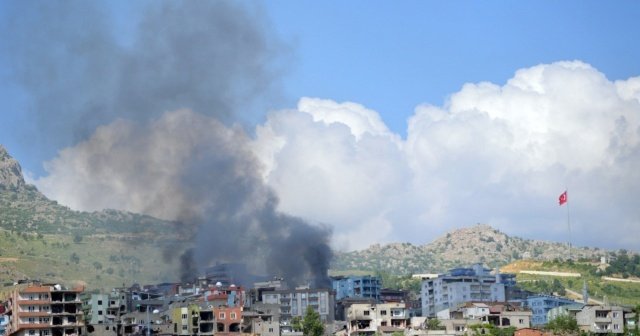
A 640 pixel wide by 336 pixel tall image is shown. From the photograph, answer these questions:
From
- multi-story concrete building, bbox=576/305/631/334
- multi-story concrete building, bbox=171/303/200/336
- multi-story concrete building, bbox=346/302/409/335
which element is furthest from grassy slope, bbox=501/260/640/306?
multi-story concrete building, bbox=171/303/200/336

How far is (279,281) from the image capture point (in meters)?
139

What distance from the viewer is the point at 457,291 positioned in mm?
132125

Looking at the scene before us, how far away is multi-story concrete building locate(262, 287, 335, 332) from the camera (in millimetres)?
127875

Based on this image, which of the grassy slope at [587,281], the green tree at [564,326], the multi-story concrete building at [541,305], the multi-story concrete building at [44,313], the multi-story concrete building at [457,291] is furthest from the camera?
the grassy slope at [587,281]

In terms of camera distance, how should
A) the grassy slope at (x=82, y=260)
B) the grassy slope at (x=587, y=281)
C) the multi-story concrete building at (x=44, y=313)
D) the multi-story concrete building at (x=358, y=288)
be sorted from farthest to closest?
the grassy slope at (x=82, y=260) → the grassy slope at (x=587, y=281) → the multi-story concrete building at (x=358, y=288) → the multi-story concrete building at (x=44, y=313)

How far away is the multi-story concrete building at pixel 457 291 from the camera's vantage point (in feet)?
432

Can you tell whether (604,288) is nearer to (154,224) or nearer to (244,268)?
(244,268)

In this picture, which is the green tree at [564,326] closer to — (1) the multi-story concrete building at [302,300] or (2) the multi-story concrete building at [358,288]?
(1) the multi-story concrete building at [302,300]

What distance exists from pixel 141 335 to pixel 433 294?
33848 mm

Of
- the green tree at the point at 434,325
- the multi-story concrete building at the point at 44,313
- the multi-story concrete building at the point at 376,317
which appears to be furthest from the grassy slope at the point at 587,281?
the multi-story concrete building at the point at 44,313

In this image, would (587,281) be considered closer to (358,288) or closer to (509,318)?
(358,288)

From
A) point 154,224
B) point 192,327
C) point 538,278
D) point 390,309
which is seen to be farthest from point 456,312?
point 154,224

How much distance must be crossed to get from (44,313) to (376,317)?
27.9 meters

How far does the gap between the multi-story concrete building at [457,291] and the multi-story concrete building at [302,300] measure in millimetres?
9376
